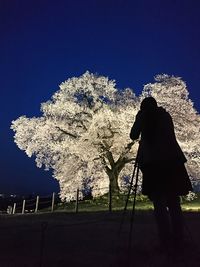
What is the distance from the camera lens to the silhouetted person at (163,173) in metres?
6.28

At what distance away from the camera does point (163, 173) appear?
6305 mm

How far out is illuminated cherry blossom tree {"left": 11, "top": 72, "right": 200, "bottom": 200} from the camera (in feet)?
101

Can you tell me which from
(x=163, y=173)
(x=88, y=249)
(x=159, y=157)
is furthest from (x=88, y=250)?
(x=159, y=157)

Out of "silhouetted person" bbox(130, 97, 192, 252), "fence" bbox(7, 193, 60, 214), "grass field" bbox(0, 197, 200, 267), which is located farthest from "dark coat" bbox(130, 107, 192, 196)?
"fence" bbox(7, 193, 60, 214)

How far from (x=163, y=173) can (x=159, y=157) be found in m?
0.24

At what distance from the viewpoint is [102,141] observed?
31.1m

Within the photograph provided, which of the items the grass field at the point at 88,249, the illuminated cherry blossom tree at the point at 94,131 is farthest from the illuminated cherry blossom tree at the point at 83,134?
the grass field at the point at 88,249

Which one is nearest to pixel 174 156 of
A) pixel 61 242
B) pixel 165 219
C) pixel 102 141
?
pixel 165 219

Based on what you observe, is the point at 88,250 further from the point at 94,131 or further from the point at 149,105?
the point at 94,131

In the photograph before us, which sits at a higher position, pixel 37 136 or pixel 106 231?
pixel 37 136

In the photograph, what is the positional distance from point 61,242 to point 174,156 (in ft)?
11.8

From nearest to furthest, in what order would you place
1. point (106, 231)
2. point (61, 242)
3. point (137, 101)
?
1. point (61, 242)
2. point (106, 231)
3. point (137, 101)

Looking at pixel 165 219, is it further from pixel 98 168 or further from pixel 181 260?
pixel 98 168

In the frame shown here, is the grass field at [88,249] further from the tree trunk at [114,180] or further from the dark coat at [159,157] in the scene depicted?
the tree trunk at [114,180]
